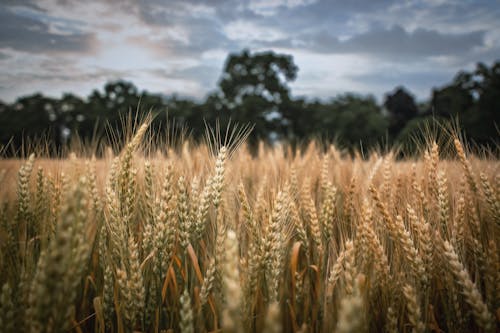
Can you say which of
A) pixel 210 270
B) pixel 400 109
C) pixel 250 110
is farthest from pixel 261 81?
pixel 210 270

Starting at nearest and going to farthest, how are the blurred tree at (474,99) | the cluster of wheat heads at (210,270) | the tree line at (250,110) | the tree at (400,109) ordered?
the cluster of wheat heads at (210,270) < the blurred tree at (474,99) < the tree line at (250,110) < the tree at (400,109)

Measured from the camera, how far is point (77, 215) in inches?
27.9

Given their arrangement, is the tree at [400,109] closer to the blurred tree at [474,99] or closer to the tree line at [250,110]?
the tree line at [250,110]

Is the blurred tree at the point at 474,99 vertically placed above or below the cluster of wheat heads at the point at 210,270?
above

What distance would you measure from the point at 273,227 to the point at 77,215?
64cm

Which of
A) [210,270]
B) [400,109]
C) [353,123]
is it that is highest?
[400,109]

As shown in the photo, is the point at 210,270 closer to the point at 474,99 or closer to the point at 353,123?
the point at 474,99

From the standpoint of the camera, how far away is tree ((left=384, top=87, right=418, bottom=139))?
1280 inches

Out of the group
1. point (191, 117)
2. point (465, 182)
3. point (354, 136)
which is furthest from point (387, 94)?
point (465, 182)

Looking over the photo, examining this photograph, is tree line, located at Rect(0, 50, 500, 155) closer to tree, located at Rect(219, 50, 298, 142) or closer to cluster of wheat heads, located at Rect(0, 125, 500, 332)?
tree, located at Rect(219, 50, 298, 142)

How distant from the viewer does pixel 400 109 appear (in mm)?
33594

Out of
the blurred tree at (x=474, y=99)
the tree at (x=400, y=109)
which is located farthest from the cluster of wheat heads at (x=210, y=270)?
the tree at (x=400, y=109)

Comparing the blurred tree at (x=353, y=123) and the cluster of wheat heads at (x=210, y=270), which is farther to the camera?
the blurred tree at (x=353, y=123)

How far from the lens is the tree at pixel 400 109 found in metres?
32.5
